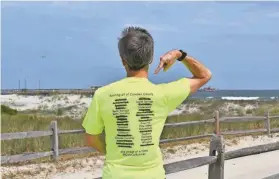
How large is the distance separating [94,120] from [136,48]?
Answer: 0.41 meters

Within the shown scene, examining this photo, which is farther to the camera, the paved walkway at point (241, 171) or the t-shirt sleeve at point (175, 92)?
the paved walkway at point (241, 171)

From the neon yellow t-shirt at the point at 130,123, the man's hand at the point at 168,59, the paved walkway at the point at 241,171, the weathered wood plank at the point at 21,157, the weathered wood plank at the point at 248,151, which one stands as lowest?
the paved walkway at the point at 241,171

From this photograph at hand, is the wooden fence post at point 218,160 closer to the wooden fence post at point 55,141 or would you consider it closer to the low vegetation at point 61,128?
the wooden fence post at point 55,141

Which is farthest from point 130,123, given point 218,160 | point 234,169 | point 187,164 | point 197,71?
point 234,169

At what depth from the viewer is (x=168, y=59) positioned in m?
2.62

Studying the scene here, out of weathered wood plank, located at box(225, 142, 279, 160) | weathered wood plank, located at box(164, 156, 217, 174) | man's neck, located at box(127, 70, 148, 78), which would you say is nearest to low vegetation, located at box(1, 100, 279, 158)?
weathered wood plank, located at box(225, 142, 279, 160)

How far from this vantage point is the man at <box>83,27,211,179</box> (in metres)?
2.45

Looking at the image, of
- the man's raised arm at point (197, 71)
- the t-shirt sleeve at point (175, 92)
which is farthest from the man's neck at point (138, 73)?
the man's raised arm at point (197, 71)

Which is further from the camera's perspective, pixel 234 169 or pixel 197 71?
pixel 234 169

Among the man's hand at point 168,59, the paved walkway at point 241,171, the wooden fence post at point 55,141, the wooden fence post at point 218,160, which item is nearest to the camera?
the man's hand at point 168,59

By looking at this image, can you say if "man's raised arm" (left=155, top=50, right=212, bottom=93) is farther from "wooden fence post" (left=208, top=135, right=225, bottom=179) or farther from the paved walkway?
the paved walkway

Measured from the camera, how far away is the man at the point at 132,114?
245cm

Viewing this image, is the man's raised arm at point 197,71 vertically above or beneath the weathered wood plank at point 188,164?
above

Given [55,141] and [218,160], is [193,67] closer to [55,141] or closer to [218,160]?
[218,160]
